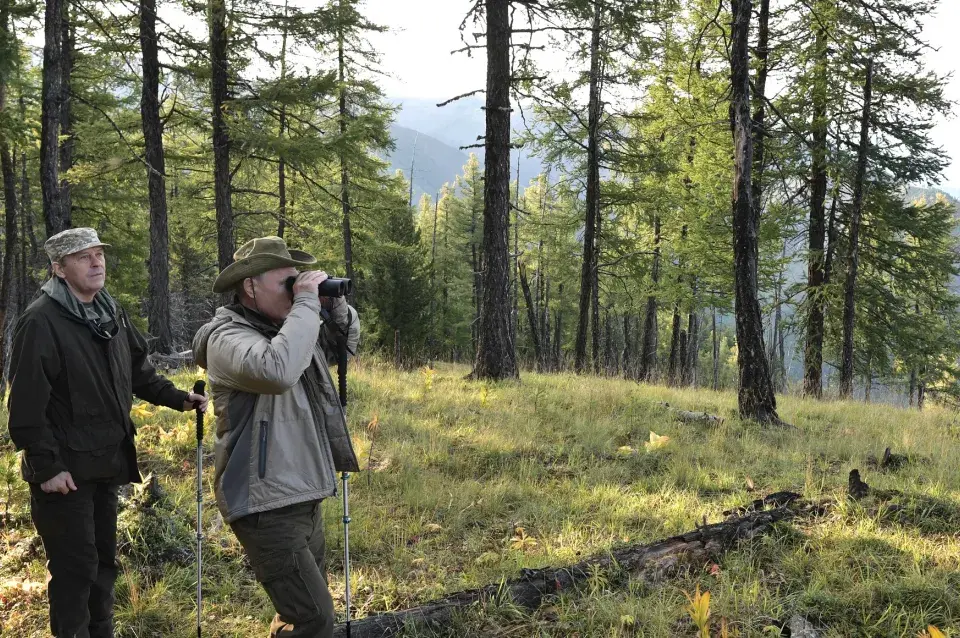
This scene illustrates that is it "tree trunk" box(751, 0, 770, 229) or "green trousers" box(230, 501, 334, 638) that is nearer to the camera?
"green trousers" box(230, 501, 334, 638)

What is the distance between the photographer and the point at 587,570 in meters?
3.66

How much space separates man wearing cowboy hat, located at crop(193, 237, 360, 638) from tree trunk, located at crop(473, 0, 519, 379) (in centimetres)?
725

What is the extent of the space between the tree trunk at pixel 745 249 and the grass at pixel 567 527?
79 centimetres

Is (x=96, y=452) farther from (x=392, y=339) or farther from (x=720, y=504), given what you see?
(x=392, y=339)

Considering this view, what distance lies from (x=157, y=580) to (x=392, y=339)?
23154 mm

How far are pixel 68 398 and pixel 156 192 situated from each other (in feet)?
32.2

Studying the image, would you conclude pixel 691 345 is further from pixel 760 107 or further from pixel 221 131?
pixel 221 131

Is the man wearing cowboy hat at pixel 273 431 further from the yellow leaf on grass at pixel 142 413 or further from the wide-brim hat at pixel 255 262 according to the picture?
the yellow leaf on grass at pixel 142 413

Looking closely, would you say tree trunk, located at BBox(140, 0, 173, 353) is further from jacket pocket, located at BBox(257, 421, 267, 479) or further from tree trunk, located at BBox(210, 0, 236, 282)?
jacket pocket, located at BBox(257, 421, 267, 479)

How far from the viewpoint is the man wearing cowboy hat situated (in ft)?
7.53

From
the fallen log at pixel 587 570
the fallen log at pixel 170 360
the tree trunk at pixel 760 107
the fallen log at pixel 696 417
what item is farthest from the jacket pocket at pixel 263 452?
the tree trunk at pixel 760 107

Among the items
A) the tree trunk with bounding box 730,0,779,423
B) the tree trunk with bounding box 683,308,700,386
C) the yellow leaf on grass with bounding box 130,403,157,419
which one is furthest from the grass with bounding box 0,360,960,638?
the tree trunk with bounding box 683,308,700,386

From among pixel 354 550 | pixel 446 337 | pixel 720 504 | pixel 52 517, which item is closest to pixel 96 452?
pixel 52 517

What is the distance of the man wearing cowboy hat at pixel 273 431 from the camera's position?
2295mm
